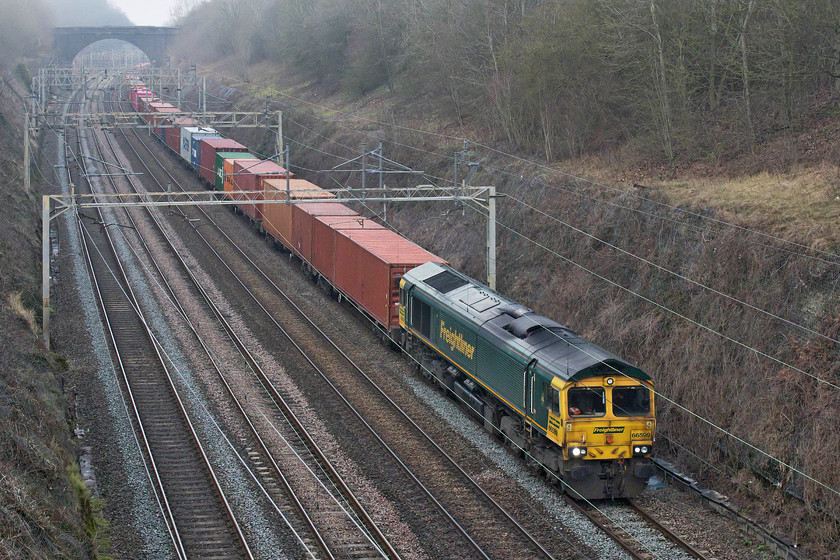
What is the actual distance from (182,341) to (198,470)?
916cm

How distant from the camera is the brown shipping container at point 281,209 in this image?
34.9m

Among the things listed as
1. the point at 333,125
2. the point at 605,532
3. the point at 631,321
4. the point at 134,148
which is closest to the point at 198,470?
the point at 605,532

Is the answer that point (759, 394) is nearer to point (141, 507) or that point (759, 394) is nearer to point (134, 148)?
point (141, 507)

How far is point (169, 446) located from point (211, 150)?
109ft

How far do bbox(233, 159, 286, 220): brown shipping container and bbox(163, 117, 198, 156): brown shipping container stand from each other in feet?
60.5

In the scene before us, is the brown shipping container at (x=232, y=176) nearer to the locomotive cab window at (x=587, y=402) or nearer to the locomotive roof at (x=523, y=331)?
the locomotive roof at (x=523, y=331)

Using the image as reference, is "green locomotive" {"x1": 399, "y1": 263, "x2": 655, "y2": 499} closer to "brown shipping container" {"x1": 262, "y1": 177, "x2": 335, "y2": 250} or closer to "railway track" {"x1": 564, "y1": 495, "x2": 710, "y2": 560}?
"railway track" {"x1": 564, "y1": 495, "x2": 710, "y2": 560}

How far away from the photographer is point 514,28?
126 ft

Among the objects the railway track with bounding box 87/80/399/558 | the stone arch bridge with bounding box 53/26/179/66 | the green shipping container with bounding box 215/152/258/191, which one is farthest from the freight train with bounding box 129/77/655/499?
the stone arch bridge with bounding box 53/26/179/66

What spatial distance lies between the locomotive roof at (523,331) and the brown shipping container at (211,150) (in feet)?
93.9

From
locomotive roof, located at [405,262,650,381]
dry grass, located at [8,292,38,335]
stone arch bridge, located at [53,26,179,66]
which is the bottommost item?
dry grass, located at [8,292,38,335]

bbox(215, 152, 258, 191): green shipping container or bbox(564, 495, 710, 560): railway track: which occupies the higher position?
bbox(215, 152, 258, 191): green shipping container

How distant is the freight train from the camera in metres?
15.5

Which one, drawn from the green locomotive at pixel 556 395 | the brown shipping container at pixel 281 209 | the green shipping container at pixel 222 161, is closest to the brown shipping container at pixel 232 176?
the green shipping container at pixel 222 161
